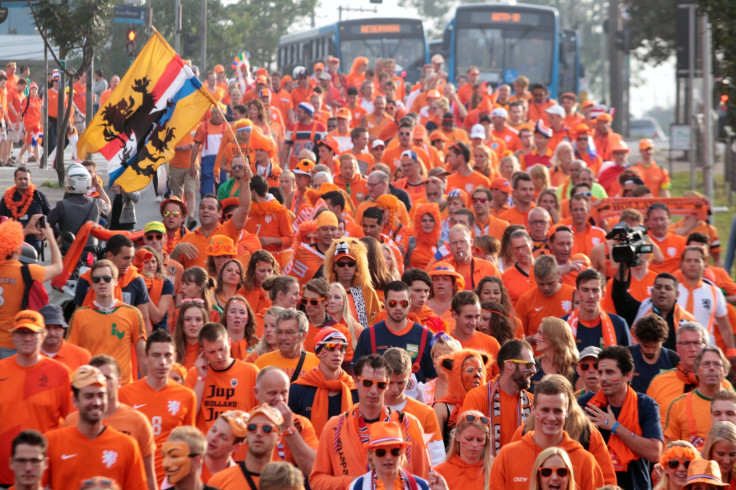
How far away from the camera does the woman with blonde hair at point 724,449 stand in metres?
7.55

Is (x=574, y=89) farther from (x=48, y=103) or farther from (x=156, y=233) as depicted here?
(x=156, y=233)

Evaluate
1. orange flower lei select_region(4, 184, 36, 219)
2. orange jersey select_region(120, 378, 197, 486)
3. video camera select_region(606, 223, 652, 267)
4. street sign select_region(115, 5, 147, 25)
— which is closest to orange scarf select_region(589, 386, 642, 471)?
orange jersey select_region(120, 378, 197, 486)

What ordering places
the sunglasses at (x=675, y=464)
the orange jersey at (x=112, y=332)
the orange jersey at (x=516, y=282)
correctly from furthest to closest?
the orange jersey at (x=516, y=282) < the orange jersey at (x=112, y=332) < the sunglasses at (x=675, y=464)

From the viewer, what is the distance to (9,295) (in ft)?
31.5

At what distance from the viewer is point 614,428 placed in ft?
26.7

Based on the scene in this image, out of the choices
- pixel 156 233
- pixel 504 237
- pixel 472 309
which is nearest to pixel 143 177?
pixel 156 233

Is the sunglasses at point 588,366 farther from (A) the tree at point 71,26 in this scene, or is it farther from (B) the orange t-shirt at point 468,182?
(A) the tree at point 71,26

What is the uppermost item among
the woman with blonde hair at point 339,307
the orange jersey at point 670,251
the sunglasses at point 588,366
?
the orange jersey at point 670,251

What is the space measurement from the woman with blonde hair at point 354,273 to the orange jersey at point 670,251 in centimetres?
328

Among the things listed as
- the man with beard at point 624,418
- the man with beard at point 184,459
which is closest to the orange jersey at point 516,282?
the man with beard at point 624,418

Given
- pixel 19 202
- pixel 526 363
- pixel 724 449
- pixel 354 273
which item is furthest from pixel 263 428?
pixel 19 202

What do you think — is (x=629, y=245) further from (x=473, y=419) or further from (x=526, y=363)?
(x=473, y=419)

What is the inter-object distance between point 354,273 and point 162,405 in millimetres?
3081

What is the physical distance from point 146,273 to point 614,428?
4299 millimetres
